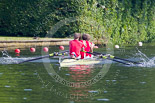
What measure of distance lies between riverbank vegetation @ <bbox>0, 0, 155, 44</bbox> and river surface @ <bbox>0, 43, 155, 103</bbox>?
39.1 feet

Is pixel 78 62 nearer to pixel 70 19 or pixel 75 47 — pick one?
pixel 75 47

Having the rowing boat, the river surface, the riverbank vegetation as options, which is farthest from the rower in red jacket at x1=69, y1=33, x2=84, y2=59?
the riverbank vegetation

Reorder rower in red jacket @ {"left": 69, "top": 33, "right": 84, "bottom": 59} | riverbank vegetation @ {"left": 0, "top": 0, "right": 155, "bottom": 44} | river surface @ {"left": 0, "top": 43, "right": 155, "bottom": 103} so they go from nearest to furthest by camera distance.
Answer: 1. river surface @ {"left": 0, "top": 43, "right": 155, "bottom": 103}
2. rower in red jacket @ {"left": 69, "top": 33, "right": 84, "bottom": 59}
3. riverbank vegetation @ {"left": 0, "top": 0, "right": 155, "bottom": 44}

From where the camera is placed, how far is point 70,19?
3428cm

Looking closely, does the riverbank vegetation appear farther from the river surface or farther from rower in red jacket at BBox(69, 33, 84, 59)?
the river surface

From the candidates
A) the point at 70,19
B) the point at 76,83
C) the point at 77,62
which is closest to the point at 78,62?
the point at 77,62

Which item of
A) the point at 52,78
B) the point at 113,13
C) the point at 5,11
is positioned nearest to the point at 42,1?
the point at 5,11

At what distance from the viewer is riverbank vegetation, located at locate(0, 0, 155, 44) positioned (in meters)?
33.5

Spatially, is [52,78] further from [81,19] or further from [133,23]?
[133,23]

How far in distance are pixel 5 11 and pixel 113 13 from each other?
805 centimetres

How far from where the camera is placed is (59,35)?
35375mm

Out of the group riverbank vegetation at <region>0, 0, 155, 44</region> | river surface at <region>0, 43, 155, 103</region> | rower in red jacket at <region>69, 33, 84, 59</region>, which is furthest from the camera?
riverbank vegetation at <region>0, 0, 155, 44</region>

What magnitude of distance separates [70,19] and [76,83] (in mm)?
19088

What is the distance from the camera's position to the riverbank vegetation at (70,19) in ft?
110
